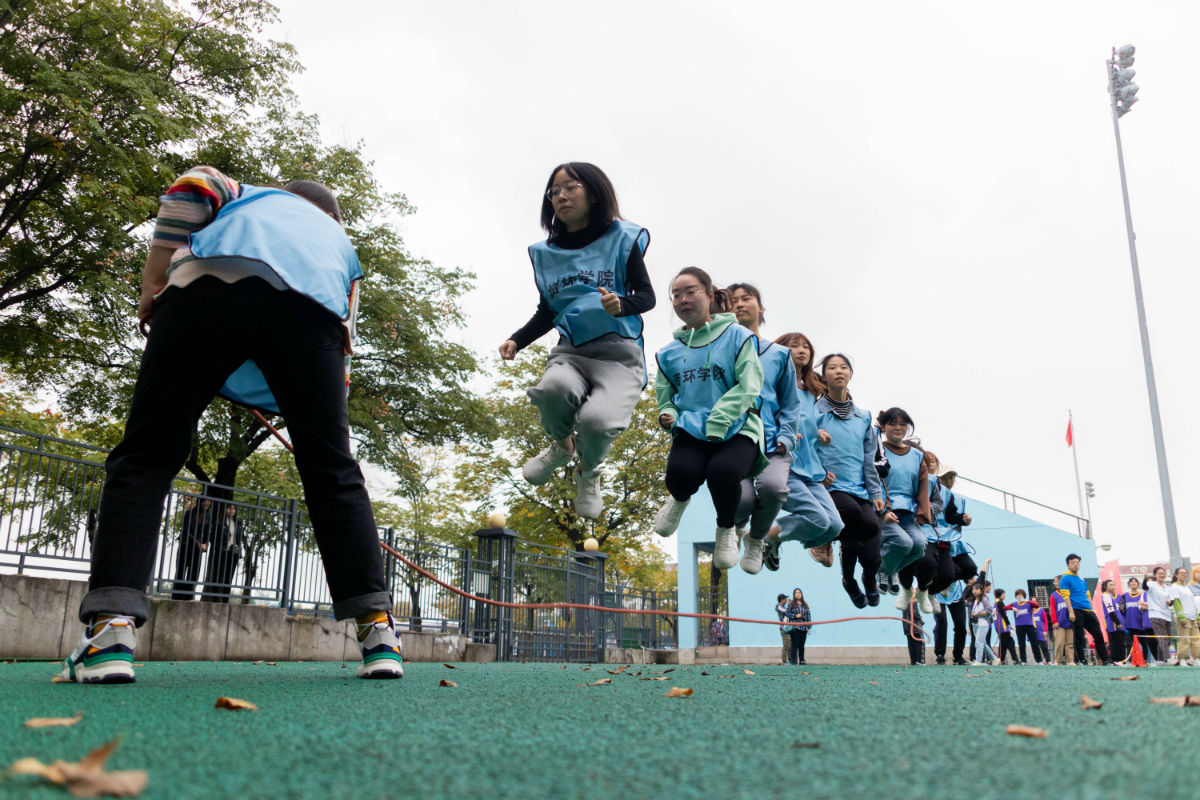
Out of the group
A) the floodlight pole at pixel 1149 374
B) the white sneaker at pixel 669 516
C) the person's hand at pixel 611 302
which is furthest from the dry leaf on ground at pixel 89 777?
the floodlight pole at pixel 1149 374

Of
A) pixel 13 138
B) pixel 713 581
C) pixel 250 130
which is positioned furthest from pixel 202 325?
pixel 713 581

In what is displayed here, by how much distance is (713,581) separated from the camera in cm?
3459

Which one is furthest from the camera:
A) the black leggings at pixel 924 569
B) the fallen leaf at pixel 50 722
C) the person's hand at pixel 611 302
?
the black leggings at pixel 924 569

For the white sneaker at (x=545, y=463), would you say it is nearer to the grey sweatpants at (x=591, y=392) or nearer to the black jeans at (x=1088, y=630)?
the grey sweatpants at (x=591, y=392)

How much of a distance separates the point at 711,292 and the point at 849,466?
2.41 meters

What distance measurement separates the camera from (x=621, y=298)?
489cm

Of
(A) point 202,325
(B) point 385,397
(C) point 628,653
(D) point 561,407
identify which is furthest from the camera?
(C) point 628,653

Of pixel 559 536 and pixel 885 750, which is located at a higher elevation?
pixel 559 536

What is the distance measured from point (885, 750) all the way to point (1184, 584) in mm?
18908

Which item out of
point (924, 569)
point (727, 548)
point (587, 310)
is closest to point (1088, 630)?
point (924, 569)

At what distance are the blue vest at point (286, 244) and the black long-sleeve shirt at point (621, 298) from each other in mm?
1661

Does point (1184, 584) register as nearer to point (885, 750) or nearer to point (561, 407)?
point (561, 407)

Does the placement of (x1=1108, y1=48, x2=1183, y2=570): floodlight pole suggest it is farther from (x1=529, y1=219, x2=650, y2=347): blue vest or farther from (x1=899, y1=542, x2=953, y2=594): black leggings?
(x1=529, y1=219, x2=650, y2=347): blue vest

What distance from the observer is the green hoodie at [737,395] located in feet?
18.4
